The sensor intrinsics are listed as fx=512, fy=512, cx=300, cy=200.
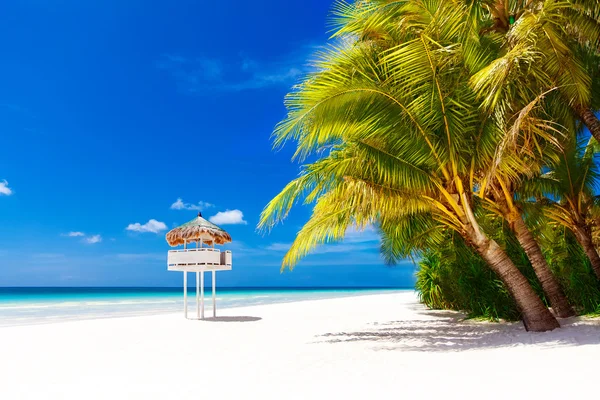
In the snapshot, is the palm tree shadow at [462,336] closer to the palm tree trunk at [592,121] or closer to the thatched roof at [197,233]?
the palm tree trunk at [592,121]

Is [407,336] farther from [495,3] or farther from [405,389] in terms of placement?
[495,3]

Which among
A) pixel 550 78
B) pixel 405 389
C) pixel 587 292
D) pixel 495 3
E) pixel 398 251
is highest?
pixel 495 3

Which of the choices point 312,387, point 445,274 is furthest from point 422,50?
point 445,274

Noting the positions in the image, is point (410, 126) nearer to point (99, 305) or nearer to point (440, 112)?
point (440, 112)

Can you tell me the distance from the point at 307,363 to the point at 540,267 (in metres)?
4.46

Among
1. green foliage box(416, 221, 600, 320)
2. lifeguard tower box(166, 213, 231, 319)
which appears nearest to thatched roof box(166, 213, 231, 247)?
lifeguard tower box(166, 213, 231, 319)

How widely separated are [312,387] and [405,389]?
30.6 inches

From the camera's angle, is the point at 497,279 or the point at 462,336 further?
the point at 497,279

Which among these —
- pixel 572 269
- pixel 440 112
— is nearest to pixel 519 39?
pixel 440 112

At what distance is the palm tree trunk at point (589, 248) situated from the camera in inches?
348

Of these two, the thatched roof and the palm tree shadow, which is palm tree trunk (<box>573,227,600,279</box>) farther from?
the thatched roof

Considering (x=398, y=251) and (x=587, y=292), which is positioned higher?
(x=398, y=251)

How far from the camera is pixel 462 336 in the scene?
24.6ft

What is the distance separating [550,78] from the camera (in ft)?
24.1
